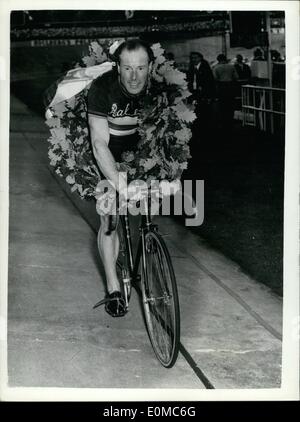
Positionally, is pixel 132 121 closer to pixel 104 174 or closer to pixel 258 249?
pixel 104 174

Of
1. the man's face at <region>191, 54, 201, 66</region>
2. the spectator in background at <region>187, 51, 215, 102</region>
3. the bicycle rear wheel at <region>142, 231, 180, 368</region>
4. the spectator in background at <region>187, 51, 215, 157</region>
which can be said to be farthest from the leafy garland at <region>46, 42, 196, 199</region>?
the man's face at <region>191, 54, 201, 66</region>

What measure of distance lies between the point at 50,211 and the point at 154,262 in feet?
10.0

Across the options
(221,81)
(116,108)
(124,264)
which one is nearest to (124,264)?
(124,264)

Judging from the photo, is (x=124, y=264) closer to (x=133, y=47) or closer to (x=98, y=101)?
(x=98, y=101)

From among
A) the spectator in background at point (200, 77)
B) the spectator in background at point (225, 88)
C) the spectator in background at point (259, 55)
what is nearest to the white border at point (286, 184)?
the spectator in background at point (200, 77)

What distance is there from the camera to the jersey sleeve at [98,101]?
14.2ft

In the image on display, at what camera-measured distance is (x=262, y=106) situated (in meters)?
9.17

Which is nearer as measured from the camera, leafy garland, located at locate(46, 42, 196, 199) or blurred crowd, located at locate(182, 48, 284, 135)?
leafy garland, located at locate(46, 42, 196, 199)

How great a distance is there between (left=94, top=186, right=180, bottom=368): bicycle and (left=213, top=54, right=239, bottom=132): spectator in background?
4.30 m

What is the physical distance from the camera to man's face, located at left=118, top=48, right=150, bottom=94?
4.23 metres

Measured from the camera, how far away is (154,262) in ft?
14.4

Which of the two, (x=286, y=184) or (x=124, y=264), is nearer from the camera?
(x=286, y=184)

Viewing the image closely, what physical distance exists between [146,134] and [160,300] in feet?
3.58

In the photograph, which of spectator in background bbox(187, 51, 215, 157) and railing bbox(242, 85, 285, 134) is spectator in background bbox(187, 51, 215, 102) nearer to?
spectator in background bbox(187, 51, 215, 157)
